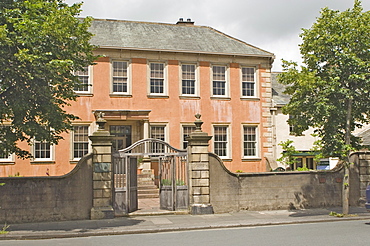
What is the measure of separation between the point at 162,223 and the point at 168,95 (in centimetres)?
1330

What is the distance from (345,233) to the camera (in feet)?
39.9

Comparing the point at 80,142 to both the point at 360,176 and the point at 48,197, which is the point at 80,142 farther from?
the point at 360,176

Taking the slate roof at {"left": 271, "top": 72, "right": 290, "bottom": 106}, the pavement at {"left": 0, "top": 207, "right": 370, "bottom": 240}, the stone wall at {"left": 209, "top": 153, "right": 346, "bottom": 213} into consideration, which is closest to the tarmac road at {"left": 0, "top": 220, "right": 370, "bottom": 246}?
the pavement at {"left": 0, "top": 207, "right": 370, "bottom": 240}

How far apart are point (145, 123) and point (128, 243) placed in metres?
15.0

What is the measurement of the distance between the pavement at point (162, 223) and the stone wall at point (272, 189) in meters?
0.45

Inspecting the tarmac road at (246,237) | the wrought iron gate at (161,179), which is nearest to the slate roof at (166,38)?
the wrought iron gate at (161,179)

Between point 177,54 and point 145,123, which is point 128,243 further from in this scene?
point 177,54

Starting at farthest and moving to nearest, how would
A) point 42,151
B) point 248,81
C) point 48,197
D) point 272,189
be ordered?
point 248,81
point 42,151
point 272,189
point 48,197

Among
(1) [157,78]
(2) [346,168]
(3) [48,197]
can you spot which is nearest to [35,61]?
(3) [48,197]

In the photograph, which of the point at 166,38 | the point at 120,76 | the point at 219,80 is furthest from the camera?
the point at 166,38

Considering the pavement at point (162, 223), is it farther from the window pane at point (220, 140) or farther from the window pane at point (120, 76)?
the window pane at point (120, 76)

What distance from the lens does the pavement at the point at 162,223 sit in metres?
12.9

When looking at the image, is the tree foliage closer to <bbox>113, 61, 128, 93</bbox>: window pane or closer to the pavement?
the pavement

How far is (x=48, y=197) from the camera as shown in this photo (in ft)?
49.1
